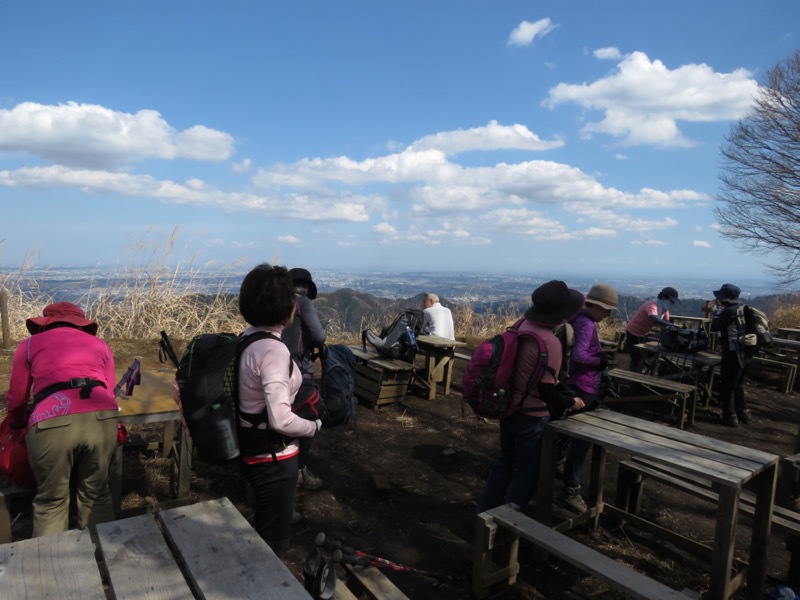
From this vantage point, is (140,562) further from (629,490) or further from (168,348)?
(629,490)

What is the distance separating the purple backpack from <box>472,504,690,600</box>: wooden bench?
1.79ft

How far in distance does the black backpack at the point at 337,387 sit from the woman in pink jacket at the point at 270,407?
404 millimetres

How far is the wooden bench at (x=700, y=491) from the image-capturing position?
9.30 ft

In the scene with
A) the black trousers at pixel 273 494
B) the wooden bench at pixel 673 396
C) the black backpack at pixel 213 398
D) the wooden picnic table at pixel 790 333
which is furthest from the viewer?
the wooden picnic table at pixel 790 333

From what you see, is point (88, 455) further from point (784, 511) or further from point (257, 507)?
point (784, 511)

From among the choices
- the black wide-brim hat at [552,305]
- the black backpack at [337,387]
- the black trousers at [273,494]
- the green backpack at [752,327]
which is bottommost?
the black trousers at [273,494]

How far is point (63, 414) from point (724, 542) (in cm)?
315

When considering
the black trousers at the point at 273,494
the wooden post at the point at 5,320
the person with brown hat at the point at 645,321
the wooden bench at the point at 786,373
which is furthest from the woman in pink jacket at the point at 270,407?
the wooden bench at the point at 786,373

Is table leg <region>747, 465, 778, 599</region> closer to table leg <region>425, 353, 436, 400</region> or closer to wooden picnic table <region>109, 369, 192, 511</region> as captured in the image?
wooden picnic table <region>109, 369, 192, 511</region>

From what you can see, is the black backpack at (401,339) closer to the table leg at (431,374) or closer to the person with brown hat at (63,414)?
the table leg at (431,374)

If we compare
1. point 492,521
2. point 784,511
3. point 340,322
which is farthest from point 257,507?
point 340,322

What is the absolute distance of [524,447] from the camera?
2996mm

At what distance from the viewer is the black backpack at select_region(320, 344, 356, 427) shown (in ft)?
8.98

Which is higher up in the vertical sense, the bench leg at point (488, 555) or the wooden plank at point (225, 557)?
the wooden plank at point (225, 557)
